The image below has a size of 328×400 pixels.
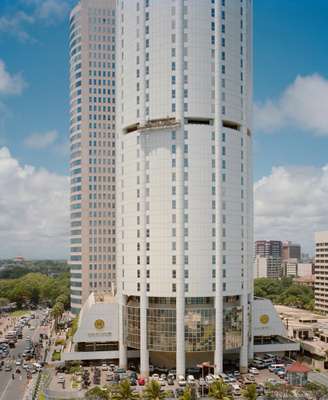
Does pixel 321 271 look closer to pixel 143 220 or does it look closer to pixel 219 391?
pixel 143 220

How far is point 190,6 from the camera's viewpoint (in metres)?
88.2

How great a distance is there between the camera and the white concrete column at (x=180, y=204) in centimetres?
8400

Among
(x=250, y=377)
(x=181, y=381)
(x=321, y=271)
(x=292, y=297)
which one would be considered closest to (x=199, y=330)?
(x=181, y=381)

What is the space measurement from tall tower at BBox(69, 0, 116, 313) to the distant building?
68.7m

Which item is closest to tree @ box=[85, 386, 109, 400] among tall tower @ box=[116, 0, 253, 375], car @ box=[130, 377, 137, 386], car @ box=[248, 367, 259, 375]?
car @ box=[130, 377, 137, 386]

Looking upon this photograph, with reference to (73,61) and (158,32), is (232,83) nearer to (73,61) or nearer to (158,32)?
(158,32)

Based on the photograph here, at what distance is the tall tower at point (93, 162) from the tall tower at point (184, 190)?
51979 mm

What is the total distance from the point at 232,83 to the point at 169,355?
163ft

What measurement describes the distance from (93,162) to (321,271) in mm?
82760

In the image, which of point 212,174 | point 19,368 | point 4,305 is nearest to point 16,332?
point 19,368

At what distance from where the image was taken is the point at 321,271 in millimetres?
165750

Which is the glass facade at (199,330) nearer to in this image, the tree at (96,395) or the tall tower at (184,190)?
the tall tower at (184,190)

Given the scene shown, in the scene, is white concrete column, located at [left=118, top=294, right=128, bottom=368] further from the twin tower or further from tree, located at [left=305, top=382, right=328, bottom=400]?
tree, located at [left=305, top=382, right=328, bottom=400]

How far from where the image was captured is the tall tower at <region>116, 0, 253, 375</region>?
85.9 m
